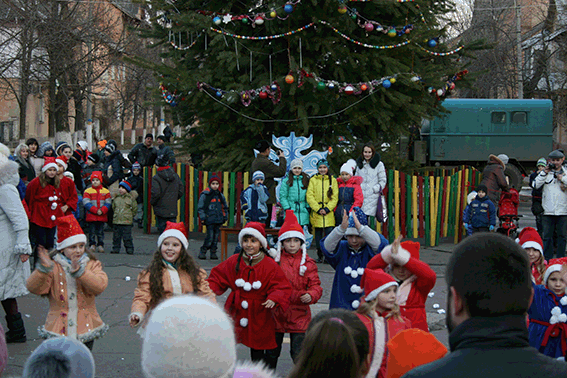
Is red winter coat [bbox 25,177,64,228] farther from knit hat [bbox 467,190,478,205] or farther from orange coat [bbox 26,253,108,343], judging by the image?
knit hat [bbox 467,190,478,205]

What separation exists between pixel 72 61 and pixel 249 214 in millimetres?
18551

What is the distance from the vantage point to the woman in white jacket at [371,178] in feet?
37.1

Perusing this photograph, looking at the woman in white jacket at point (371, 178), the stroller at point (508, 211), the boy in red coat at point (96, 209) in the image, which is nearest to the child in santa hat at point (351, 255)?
the woman in white jacket at point (371, 178)

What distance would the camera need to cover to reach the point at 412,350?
3.25 m

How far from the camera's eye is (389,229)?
12523 mm

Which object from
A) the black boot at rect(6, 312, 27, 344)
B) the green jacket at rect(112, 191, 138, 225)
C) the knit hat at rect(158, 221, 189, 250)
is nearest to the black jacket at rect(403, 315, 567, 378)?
the knit hat at rect(158, 221, 189, 250)

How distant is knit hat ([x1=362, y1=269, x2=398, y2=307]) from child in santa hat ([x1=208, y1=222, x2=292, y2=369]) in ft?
2.95

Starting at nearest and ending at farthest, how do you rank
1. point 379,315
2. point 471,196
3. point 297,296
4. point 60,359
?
point 60,359, point 379,315, point 297,296, point 471,196

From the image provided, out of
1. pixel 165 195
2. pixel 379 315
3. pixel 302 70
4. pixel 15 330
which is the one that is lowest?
pixel 15 330

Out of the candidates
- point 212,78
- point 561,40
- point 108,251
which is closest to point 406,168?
point 212,78

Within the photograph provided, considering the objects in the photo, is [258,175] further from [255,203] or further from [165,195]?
[165,195]

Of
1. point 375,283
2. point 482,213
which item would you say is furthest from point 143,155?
point 375,283

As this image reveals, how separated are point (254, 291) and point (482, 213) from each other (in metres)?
7.33

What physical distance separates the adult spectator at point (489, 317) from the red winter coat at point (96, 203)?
9564 millimetres
